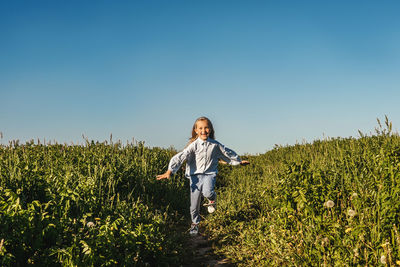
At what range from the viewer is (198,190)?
600cm

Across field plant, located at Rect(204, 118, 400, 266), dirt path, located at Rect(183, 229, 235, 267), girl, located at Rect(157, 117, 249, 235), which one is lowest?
dirt path, located at Rect(183, 229, 235, 267)

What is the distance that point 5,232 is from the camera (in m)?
2.96

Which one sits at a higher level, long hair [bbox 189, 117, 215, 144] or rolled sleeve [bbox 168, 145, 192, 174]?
long hair [bbox 189, 117, 215, 144]

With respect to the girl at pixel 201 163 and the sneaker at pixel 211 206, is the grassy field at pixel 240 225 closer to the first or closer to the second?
the sneaker at pixel 211 206

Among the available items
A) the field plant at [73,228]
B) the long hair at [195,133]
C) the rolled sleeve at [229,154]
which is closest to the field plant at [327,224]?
the field plant at [73,228]

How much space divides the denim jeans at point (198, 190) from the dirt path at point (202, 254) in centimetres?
49

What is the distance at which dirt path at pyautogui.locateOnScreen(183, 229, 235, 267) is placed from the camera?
4309mm

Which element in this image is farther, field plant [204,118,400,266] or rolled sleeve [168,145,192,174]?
rolled sleeve [168,145,192,174]

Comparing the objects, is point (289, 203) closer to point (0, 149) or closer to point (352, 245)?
point (352, 245)

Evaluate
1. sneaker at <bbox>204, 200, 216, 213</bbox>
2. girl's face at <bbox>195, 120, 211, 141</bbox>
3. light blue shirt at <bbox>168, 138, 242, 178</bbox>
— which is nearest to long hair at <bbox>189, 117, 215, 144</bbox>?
girl's face at <bbox>195, 120, 211, 141</bbox>

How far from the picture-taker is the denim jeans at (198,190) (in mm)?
5854

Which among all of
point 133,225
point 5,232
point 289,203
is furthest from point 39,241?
point 289,203

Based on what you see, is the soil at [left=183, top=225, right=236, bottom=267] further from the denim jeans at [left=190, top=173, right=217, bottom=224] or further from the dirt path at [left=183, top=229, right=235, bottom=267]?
the denim jeans at [left=190, top=173, right=217, bottom=224]

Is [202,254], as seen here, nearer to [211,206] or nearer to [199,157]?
[211,206]
